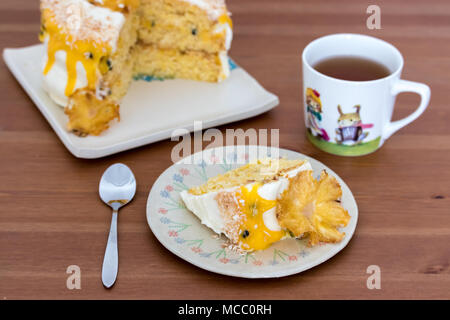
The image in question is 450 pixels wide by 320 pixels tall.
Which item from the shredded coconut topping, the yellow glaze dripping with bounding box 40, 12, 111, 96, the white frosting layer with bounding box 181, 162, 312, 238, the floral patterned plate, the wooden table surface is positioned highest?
the shredded coconut topping

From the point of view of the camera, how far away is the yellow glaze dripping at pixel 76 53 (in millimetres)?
1498

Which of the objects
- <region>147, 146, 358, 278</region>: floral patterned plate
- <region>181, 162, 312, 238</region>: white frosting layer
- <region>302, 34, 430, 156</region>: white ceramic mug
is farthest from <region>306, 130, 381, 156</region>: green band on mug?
<region>181, 162, 312, 238</region>: white frosting layer

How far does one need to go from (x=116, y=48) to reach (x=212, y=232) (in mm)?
669

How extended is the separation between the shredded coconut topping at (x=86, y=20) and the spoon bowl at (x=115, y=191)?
1.23 ft

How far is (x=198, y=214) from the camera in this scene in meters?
1.17

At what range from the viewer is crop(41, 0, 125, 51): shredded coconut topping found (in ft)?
4.94

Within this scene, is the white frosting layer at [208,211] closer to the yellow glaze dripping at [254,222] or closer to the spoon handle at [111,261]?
the yellow glaze dripping at [254,222]

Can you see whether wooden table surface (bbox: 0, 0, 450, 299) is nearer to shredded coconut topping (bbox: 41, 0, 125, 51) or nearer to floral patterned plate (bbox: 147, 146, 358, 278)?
floral patterned plate (bbox: 147, 146, 358, 278)

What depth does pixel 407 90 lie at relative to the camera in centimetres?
136

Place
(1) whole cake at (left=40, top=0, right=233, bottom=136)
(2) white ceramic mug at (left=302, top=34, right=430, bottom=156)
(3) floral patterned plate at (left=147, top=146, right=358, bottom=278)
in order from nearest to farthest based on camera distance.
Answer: (3) floral patterned plate at (left=147, top=146, right=358, bottom=278) < (2) white ceramic mug at (left=302, top=34, right=430, bottom=156) < (1) whole cake at (left=40, top=0, right=233, bottom=136)

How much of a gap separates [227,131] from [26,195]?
523 mm

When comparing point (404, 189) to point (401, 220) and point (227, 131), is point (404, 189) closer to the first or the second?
point (401, 220)

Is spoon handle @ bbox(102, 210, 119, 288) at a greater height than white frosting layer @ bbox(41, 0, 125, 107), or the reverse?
white frosting layer @ bbox(41, 0, 125, 107)

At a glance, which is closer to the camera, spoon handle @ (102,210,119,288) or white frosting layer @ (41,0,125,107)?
spoon handle @ (102,210,119,288)
